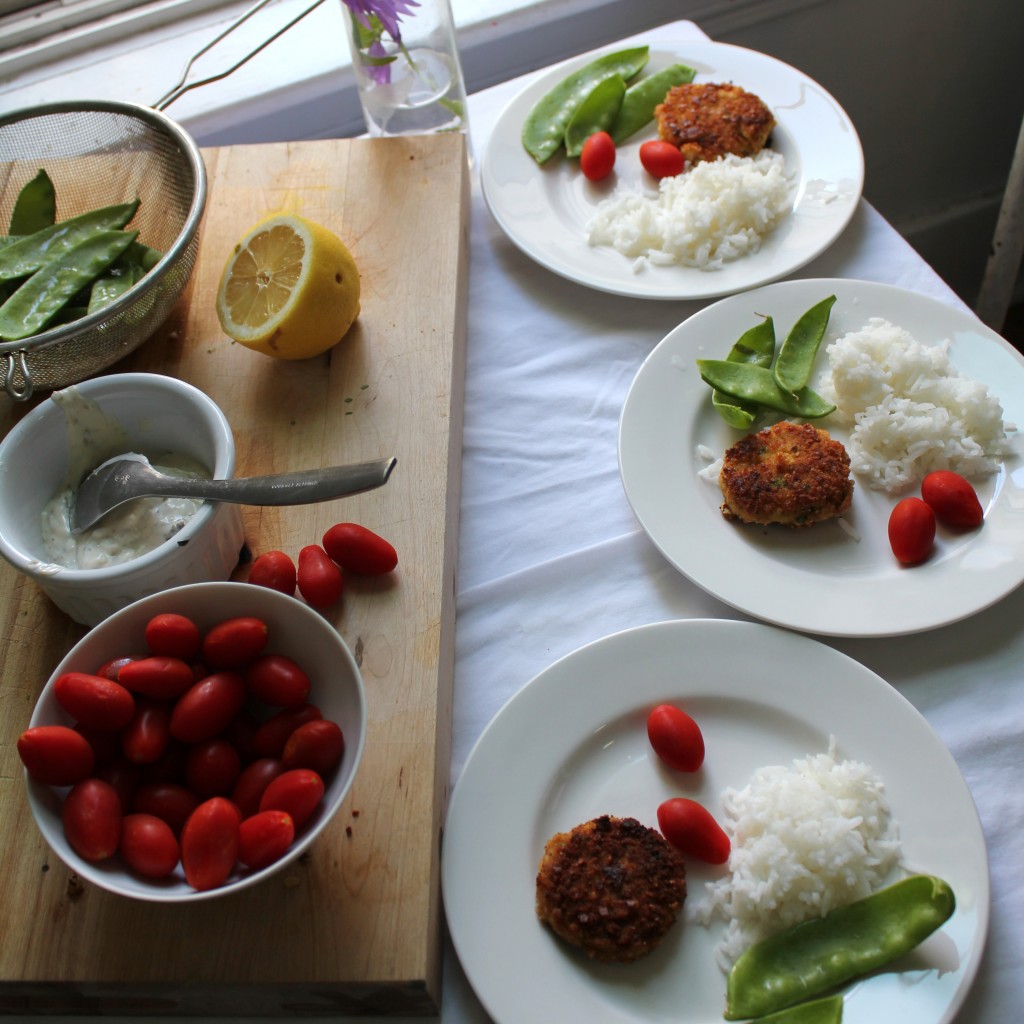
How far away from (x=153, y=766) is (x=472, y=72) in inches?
63.1

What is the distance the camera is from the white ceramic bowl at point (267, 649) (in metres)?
0.76

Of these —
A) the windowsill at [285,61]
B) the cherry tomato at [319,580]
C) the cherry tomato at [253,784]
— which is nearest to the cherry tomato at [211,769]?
the cherry tomato at [253,784]

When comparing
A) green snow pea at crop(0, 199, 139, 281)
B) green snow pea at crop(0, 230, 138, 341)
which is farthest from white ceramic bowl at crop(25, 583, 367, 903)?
green snow pea at crop(0, 199, 139, 281)

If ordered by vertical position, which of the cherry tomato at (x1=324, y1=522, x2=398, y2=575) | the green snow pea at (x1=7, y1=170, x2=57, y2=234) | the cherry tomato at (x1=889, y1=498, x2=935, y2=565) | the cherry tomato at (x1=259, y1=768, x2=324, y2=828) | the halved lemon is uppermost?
the green snow pea at (x1=7, y1=170, x2=57, y2=234)

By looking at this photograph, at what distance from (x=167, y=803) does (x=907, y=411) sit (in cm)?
83

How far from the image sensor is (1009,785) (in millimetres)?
903

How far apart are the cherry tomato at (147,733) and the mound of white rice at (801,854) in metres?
0.46

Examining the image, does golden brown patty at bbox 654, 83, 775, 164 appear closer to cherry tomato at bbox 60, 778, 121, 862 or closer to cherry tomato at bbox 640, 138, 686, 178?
cherry tomato at bbox 640, 138, 686, 178

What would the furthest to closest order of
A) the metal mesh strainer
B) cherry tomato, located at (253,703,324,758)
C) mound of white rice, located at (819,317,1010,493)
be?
1. the metal mesh strainer
2. mound of white rice, located at (819,317,1010,493)
3. cherry tomato, located at (253,703,324,758)

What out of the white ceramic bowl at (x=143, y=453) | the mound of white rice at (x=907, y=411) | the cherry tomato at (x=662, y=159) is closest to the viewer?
the white ceramic bowl at (x=143, y=453)

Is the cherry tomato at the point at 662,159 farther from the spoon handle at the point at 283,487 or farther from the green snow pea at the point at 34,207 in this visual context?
the green snow pea at the point at 34,207

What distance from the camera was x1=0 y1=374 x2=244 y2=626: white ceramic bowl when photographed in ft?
3.12

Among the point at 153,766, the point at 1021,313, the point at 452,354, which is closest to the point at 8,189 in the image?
the point at 452,354

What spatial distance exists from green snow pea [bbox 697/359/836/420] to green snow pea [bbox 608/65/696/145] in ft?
1.79
